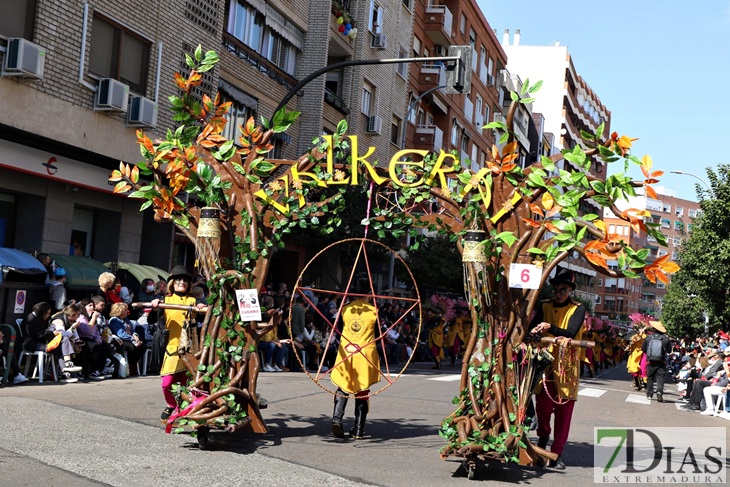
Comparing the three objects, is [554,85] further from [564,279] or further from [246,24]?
[564,279]

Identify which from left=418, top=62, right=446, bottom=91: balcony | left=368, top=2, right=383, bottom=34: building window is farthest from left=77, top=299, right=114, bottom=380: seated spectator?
left=418, top=62, right=446, bottom=91: balcony

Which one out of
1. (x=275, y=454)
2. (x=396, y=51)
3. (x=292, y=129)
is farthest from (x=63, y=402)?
(x=396, y=51)

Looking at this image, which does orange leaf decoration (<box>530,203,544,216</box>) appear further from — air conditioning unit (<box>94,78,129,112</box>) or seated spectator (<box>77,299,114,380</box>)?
air conditioning unit (<box>94,78,129,112</box>)

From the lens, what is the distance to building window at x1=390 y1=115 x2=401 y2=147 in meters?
37.8

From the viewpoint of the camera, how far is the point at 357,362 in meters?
9.68

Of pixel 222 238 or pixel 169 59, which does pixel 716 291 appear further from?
pixel 222 238

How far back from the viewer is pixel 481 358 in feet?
27.6

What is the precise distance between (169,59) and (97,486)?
15657mm

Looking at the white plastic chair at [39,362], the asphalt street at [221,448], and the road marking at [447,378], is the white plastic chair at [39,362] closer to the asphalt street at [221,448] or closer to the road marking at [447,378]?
the asphalt street at [221,448]

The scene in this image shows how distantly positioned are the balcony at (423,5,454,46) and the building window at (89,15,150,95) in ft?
76.6

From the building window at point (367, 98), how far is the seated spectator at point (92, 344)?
20365 millimetres

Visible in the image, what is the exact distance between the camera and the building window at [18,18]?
15.9 m

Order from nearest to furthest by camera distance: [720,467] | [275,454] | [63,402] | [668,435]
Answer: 1. [275,454]
2. [720,467]
3. [63,402]
4. [668,435]

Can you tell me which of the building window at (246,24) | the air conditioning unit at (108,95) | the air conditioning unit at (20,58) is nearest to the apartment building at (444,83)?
the building window at (246,24)
